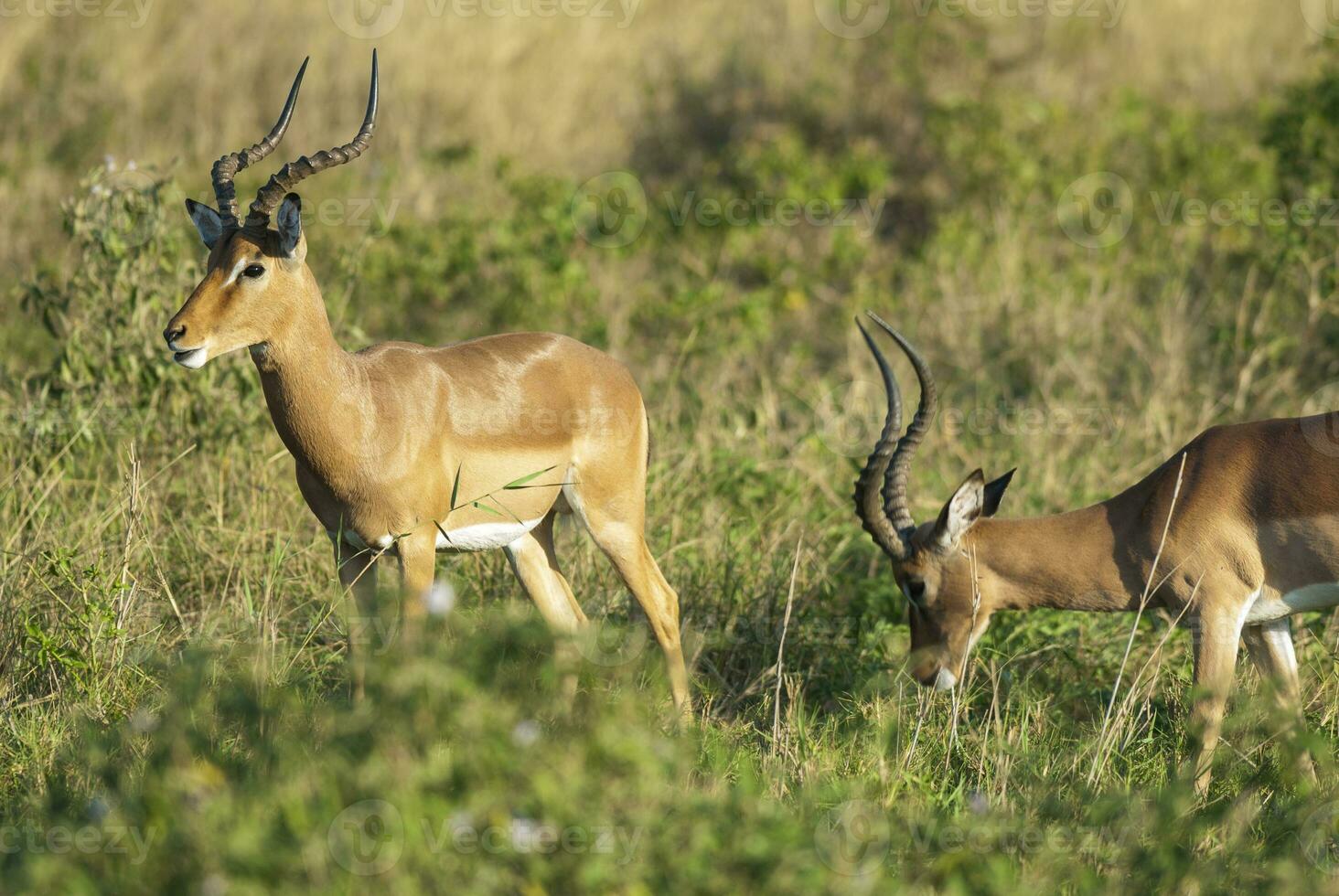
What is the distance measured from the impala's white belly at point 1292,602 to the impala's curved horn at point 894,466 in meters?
1.13

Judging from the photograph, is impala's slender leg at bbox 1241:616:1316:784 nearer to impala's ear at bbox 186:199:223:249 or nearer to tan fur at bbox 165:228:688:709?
tan fur at bbox 165:228:688:709

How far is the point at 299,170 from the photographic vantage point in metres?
4.25

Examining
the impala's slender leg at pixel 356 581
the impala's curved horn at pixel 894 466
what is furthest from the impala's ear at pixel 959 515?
the impala's slender leg at pixel 356 581

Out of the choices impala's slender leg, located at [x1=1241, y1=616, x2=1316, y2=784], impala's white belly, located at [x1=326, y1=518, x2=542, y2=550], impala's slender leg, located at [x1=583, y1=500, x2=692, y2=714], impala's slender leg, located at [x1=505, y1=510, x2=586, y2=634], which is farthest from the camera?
impala's slender leg, located at [x1=505, y1=510, x2=586, y2=634]

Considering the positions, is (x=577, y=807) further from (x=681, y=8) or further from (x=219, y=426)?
(x=681, y=8)

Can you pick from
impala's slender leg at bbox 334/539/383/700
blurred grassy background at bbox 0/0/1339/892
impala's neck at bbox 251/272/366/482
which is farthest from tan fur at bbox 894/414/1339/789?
impala's neck at bbox 251/272/366/482

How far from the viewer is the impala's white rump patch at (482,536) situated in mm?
4703

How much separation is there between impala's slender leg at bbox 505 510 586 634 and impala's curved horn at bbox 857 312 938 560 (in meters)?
1.12

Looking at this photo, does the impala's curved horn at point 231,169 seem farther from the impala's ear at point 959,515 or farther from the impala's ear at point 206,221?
the impala's ear at point 959,515

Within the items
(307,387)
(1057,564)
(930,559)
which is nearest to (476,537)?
(307,387)

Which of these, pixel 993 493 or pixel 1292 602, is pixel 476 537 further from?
pixel 1292 602

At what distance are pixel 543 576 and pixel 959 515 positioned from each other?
1.48m

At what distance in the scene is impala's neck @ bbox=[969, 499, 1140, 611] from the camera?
194 inches

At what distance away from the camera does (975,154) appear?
10.2m
